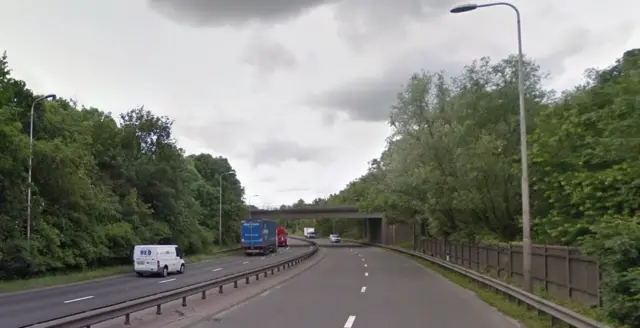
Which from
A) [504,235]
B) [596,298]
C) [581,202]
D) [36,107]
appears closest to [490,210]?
[504,235]

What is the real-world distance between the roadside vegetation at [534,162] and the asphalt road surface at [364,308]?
137 inches

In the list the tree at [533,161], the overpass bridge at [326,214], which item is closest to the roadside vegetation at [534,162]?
the tree at [533,161]

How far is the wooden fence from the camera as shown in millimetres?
14945

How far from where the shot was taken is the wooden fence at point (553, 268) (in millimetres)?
14945

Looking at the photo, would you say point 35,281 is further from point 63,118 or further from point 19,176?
point 63,118

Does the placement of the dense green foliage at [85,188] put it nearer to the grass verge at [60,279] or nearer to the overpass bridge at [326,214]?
the grass verge at [60,279]

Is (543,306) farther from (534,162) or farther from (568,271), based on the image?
(534,162)

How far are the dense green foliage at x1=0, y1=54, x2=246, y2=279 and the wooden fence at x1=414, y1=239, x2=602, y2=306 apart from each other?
2276 cm

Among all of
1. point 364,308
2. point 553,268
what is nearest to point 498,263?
point 553,268

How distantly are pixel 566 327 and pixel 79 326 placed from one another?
31.6 ft

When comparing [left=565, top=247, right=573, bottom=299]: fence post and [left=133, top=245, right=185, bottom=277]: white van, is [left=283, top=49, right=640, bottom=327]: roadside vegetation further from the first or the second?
[left=133, top=245, right=185, bottom=277]: white van

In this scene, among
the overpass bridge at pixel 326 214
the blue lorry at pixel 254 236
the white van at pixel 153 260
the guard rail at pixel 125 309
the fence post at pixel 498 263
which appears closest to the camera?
the guard rail at pixel 125 309

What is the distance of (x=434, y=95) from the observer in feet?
146

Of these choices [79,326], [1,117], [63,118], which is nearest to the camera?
[79,326]
